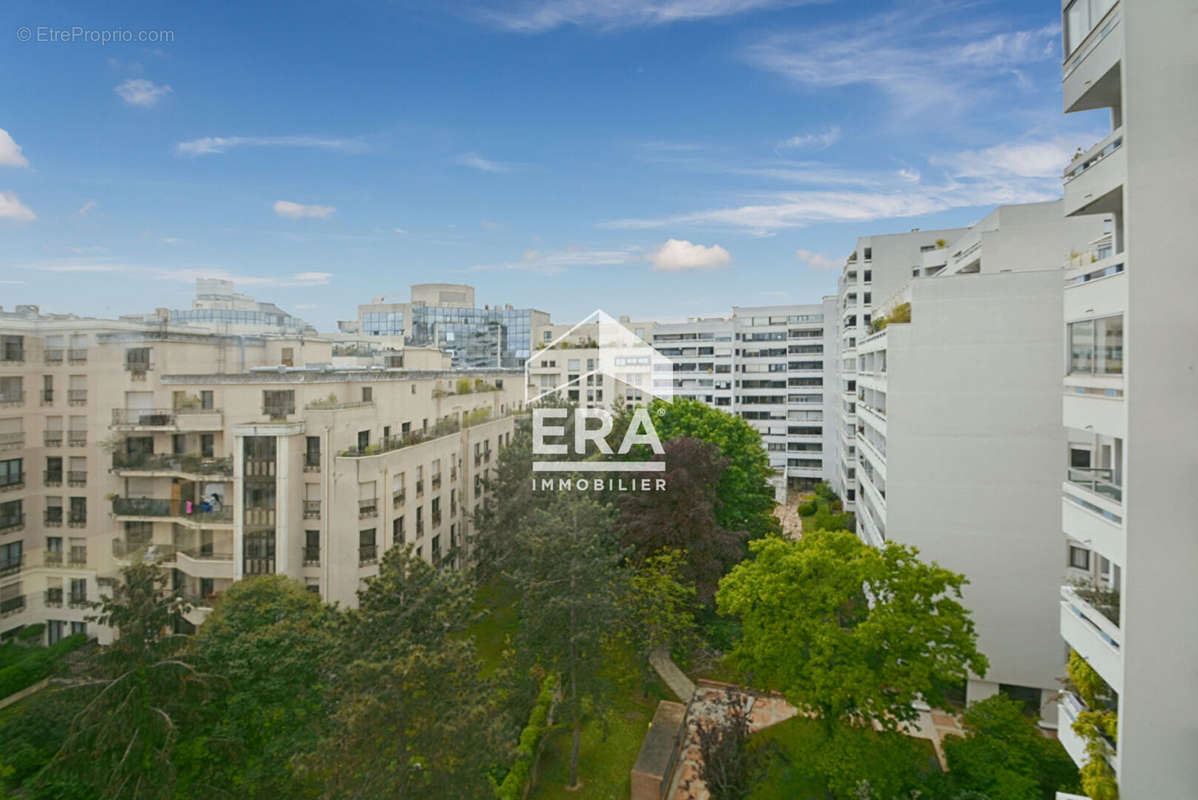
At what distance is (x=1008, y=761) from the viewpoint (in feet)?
34.4

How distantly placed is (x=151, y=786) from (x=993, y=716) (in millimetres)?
13614

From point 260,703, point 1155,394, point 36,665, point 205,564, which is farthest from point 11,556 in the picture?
point 1155,394

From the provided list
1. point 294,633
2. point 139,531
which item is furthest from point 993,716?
point 139,531

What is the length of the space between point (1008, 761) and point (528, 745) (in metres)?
8.90

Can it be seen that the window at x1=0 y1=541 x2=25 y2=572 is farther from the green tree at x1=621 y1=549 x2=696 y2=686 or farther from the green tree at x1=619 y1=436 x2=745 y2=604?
the green tree at x1=619 y1=436 x2=745 y2=604

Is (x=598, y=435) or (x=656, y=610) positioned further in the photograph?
(x=598, y=435)

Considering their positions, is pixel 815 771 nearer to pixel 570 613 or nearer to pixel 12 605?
pixel 570 613

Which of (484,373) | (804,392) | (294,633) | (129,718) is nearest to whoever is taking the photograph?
(129,718)

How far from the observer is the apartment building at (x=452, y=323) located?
216ft

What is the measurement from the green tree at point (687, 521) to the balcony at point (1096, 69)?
501 inches

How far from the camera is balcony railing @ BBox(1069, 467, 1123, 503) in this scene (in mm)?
7548

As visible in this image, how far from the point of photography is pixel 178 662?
8.09 meters

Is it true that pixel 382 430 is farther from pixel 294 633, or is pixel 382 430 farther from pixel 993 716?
pixel 993 716

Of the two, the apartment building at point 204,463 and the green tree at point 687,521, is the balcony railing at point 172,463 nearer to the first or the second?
the apartment building at point 204,463
